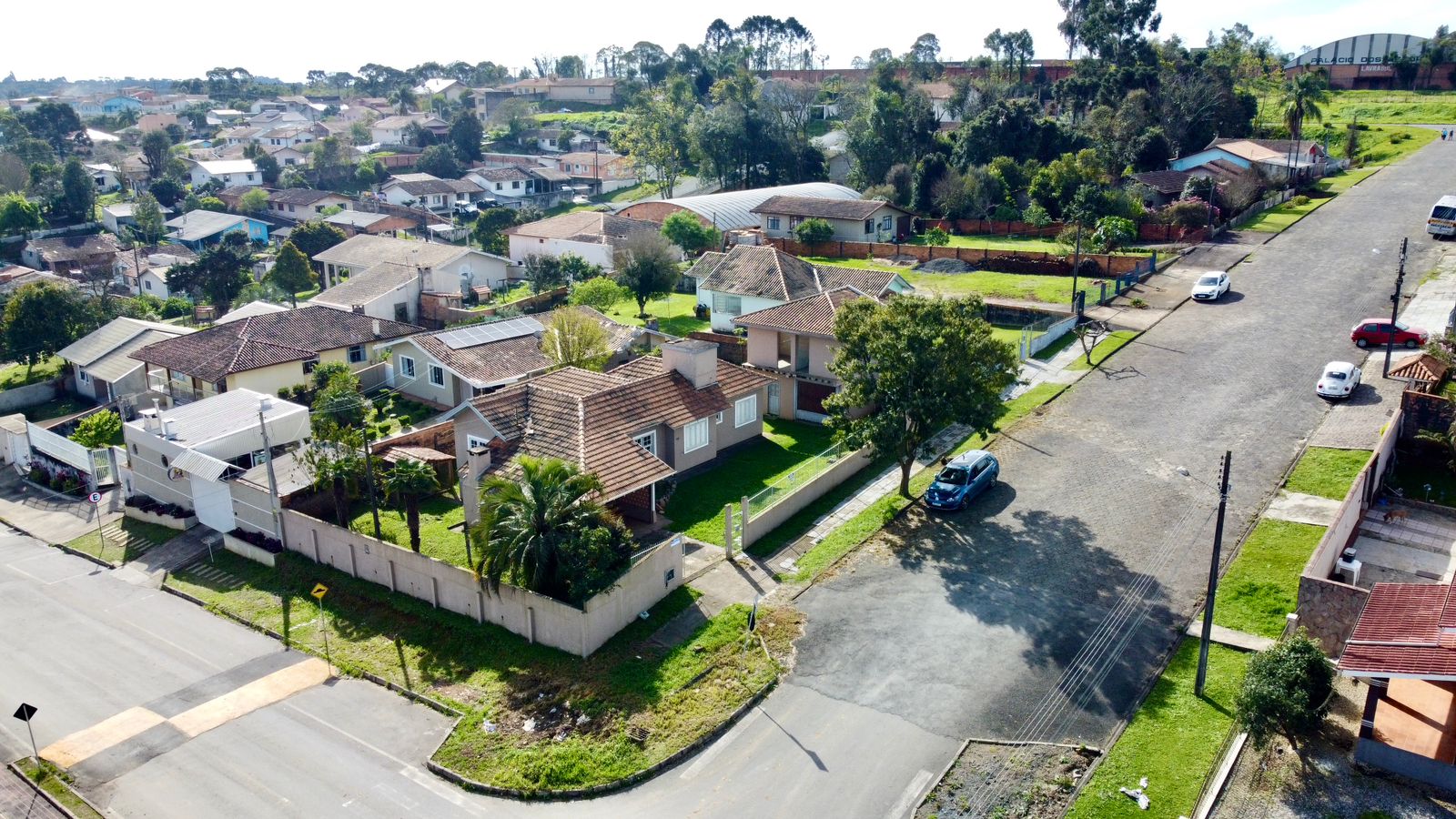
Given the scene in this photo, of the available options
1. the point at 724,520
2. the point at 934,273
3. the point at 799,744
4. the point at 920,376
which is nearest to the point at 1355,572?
the point at 920,376

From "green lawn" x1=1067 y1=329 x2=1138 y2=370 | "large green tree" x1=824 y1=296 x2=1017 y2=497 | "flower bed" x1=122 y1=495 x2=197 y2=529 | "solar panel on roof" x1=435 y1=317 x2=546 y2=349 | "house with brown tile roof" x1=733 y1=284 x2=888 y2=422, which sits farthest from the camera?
"solar panel on roof" x1=435 y1=317 x2=546 y2=349

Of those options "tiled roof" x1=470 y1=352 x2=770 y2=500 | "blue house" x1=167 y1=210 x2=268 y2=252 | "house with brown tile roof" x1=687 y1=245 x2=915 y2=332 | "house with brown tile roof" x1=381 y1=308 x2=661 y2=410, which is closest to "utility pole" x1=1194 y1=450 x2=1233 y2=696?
"tiled roof" x1=470 y1=352 x2=770 y2=500

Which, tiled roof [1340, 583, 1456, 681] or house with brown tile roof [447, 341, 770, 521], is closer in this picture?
tiled roof [1340, 583, 1456, 681]

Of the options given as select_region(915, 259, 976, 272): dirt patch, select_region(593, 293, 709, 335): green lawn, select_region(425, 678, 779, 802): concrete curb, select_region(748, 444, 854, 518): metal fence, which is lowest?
select_region(425, 678, 779, 802): concrete curb

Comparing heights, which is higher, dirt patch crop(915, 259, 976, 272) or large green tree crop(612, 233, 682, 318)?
large green tree crop(612, 233, 682, 318)

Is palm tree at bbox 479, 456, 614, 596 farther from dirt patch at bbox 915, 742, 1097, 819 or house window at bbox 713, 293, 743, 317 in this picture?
house window at bbox 713, 293, 743, 317

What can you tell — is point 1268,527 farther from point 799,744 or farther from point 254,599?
point 254,599
